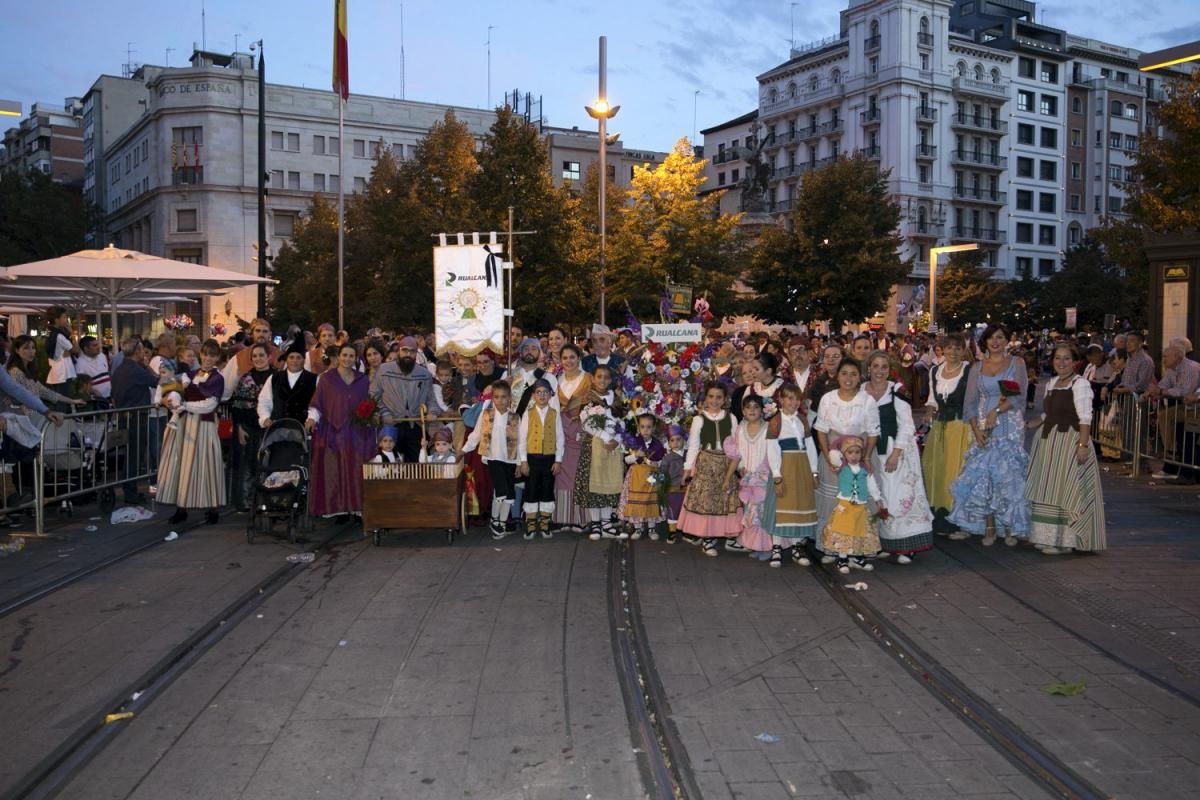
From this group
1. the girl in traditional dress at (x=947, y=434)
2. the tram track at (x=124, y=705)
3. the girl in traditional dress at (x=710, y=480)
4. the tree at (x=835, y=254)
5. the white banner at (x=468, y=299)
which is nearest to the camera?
the tram track at (x=124, y=705)

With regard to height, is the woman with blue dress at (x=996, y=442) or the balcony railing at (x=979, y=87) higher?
the balcony railing at (x=979, y=87)

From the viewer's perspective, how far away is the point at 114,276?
1373cm

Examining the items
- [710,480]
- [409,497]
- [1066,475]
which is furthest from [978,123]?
[409,497]

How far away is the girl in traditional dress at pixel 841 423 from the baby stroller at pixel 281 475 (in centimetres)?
515

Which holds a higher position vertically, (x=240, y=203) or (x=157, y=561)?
(x=240, y=203)

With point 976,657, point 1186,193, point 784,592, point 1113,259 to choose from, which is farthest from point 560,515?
point 1113,259

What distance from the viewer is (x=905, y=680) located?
631 cm

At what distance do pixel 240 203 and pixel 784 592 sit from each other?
75.3 metres

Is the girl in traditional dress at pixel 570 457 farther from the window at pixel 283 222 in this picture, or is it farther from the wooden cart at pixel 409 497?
the window at pixel 283 222

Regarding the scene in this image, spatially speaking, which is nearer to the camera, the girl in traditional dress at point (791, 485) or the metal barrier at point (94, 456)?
the girl in traditional dress at point (791, 485)

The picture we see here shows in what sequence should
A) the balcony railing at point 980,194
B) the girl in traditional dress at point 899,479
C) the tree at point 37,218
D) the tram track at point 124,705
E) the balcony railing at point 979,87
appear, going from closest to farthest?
1. the tram track at point 124,705
2. the girl in traditional dress at point 899,479
3. the tree at point 37,218
4. the balcony railing at point 979,87
5. the balcony railing at point 980,194

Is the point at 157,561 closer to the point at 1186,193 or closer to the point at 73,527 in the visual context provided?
the point at 73,527

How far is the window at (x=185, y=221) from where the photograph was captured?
76938mm

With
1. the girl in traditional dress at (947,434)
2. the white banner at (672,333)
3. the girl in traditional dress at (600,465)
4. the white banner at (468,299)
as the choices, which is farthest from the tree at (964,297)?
the girl in traditional dress at (600,465)
